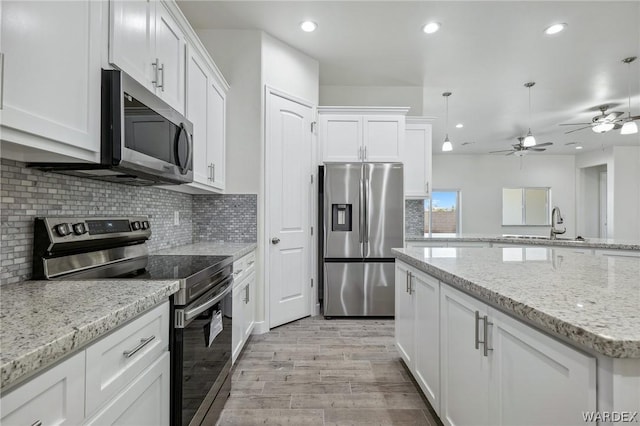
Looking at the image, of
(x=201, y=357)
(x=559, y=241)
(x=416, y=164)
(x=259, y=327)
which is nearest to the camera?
(x=201, y=357)

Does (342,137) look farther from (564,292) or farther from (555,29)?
(564,292)

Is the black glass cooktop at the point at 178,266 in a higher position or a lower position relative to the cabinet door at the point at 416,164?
lower

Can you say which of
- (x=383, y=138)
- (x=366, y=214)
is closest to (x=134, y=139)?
(x=366, y=214)

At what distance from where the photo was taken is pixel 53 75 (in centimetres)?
96

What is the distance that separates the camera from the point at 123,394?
33.9 inches

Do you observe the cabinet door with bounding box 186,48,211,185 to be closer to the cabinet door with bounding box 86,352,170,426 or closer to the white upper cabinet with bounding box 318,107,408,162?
the cabinet door with bounding box 86,352,170,426

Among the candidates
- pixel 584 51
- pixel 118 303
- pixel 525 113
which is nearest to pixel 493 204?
pixel 525 113

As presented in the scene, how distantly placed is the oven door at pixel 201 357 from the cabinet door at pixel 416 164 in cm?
309

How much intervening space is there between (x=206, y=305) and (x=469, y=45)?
3.72 m

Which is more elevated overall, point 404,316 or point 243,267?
point 243,267

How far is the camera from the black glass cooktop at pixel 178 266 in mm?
1297

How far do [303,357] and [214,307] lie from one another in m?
1.20

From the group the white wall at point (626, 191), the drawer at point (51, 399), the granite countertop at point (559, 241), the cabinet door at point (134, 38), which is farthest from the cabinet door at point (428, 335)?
the white wall at point (626, 191)

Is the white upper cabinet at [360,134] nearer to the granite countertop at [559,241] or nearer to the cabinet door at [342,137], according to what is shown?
the cabinet door at [342,137]
